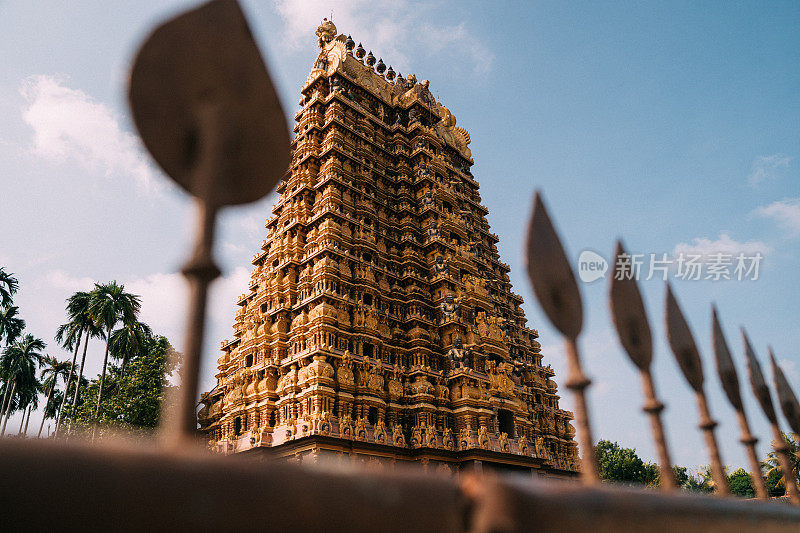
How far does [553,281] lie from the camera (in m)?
3.65

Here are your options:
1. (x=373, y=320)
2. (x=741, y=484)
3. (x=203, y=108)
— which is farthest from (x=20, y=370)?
(x=741, y=484)

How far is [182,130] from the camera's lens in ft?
8.79

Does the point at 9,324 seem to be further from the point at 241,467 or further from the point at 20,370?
the point at 241,467

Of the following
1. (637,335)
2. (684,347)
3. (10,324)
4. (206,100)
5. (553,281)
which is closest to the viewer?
(206,100)

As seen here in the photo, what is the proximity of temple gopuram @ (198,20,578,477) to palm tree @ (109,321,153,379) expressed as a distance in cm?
1259

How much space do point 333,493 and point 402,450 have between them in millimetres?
24771

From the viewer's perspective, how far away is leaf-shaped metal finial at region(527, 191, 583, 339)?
3.60 meters

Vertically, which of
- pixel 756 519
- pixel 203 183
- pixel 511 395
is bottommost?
pixel 756 519

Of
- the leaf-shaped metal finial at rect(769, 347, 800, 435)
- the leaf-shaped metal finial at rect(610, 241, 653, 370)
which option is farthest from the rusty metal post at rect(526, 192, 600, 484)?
the leaf-shaped metal finial at rect(769, 347, 800, 435)

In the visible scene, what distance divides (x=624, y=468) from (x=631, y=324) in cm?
6545

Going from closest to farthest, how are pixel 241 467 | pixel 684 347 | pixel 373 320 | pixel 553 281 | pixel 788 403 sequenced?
pixel 241 467 < pixel 553 281 < pixel 684 347 < pixel 788 403 < pixel 373 320

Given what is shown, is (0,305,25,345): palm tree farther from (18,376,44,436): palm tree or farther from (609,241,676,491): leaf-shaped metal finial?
(609,241,676,491): leaf-shaped metal finial

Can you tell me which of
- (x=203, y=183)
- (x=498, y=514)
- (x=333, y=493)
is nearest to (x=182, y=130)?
(x=203, y=183)

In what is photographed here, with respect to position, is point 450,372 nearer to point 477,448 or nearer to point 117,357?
point 477,448
